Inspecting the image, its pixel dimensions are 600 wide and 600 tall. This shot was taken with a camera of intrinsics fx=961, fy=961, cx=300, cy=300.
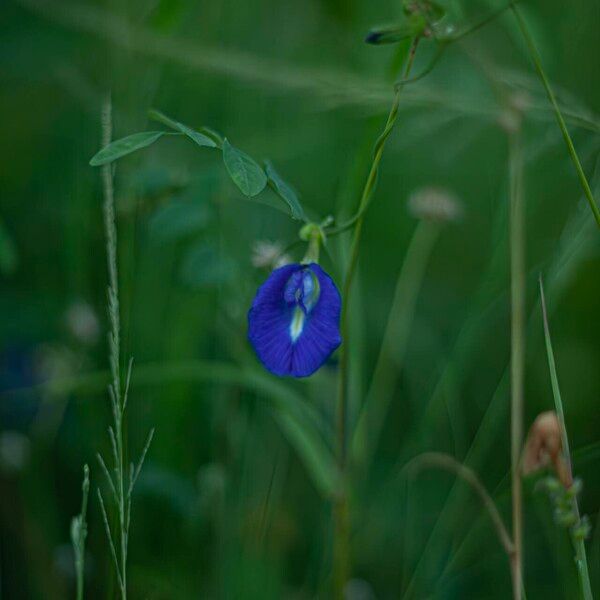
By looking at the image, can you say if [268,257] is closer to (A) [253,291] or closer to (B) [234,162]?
(A) [253,291]

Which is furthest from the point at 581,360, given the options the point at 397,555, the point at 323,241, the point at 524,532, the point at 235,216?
the point at 323,241

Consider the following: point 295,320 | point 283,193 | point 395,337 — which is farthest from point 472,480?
point 395,337

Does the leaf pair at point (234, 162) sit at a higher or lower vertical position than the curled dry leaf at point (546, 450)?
higher

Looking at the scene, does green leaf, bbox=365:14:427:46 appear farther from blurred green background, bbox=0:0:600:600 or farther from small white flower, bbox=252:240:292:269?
small white flower, bbox=252:240:292:269

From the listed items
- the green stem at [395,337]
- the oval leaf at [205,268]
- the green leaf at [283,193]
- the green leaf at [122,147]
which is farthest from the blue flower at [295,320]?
the green stem at [395,337]

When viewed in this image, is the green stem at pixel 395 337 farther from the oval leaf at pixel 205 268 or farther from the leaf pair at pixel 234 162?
the leaf pair at pixel 234 162

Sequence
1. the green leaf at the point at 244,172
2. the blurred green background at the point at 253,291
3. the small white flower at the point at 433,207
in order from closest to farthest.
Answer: the green leaf at the point at 244,172 < the blurred green background at the point at 253,291 < the small white flower at the point at 433,207

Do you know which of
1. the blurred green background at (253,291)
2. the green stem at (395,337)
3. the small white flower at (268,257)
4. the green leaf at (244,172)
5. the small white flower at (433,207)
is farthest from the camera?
the green stem at (395,337)

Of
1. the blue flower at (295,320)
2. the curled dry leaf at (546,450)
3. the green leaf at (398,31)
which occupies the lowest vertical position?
the curled dry leaf at (546,450)
